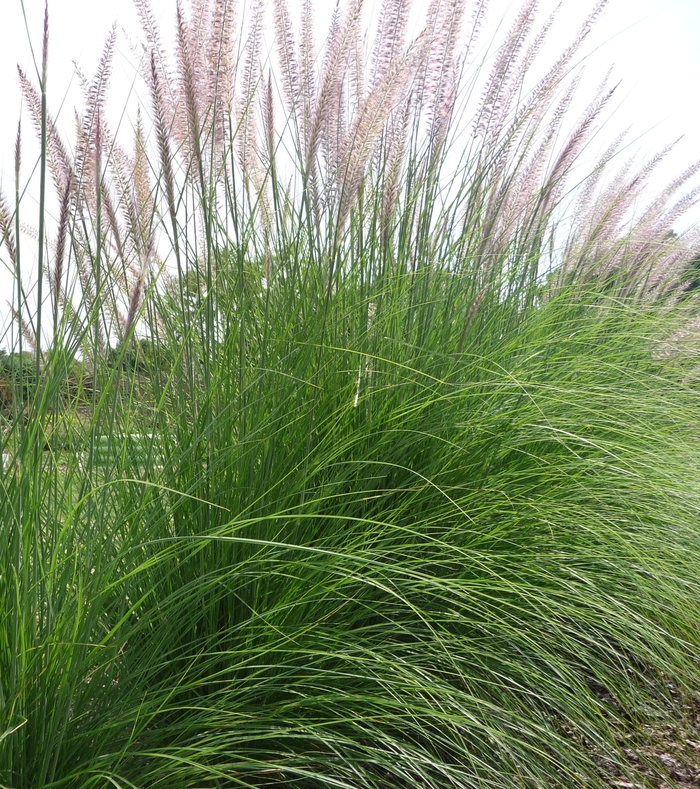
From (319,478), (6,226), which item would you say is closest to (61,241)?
(6,226)

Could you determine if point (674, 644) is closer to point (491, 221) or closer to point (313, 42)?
point (491, 221)

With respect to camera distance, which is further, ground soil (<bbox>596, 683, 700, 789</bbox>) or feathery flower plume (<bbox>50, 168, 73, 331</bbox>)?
ground soil (<bbox>596, 683, 700, 789</bbox>)

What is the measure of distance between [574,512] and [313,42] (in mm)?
1463

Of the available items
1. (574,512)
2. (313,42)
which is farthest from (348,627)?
(313,42)

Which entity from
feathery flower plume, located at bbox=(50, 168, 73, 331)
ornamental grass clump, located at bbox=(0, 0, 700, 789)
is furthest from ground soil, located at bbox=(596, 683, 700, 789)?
feathery flower plume, located at bbox=(50, 168, 73, 331)

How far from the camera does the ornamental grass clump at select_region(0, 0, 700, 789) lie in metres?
1.38

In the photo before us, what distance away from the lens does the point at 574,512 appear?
2070mm

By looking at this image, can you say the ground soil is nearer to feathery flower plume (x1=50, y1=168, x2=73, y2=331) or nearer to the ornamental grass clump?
the ornamental grass clump

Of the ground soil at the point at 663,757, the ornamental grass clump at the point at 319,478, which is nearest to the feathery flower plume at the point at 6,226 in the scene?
the ornamental grass clump at the point at 319,478

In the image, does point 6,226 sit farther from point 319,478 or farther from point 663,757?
point 663,757

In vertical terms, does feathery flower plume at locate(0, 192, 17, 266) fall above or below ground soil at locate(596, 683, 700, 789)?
above

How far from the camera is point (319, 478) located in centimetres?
191

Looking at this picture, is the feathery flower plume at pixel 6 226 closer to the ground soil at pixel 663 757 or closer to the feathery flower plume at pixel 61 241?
the feathery flower plume at pixel 61 241

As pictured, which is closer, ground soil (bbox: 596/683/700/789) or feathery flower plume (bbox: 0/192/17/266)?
feathery flower plume (bbox: 0/192/17/266)
